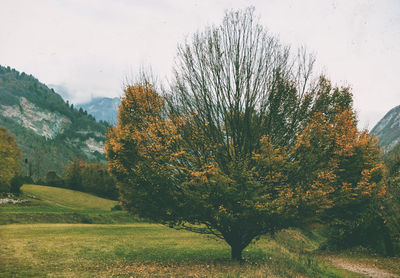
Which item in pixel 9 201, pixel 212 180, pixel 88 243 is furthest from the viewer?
pixel 9 201

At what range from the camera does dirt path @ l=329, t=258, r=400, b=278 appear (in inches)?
674

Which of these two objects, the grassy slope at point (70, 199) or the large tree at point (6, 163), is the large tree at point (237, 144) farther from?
the grassy slope at point (70, 199)

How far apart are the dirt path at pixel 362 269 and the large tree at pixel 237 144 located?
453 cm

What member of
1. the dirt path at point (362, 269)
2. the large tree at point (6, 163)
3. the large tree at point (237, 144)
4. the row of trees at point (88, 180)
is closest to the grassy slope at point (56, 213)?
the large tree at point (6, 163)

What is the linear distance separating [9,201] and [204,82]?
1875 inches

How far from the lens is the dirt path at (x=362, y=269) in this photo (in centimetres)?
1712

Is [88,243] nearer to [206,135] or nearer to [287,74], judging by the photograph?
[206,135]

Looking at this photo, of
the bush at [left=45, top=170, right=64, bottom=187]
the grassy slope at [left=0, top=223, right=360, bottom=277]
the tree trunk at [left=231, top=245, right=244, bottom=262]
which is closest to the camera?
the grassy slope at [left=0, top=223, right=360, bottom=277]

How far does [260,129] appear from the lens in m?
17.1

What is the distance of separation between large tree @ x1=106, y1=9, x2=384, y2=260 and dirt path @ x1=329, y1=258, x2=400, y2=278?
453 cm

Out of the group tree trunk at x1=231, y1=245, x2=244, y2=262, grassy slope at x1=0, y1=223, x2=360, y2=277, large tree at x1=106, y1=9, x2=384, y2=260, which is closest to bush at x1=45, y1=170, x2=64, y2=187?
grassy slope at x1=0, y1=223, x2=360, y2=277

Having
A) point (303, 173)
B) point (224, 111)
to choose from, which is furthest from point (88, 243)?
point (303, 173)

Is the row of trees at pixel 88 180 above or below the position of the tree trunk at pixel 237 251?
above

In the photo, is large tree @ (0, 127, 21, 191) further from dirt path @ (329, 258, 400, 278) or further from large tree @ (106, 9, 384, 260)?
dirt path @ (329, 258, 400, 278)
